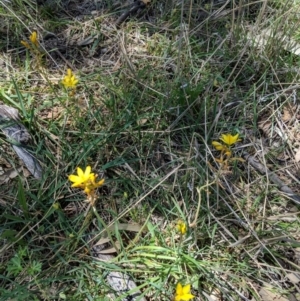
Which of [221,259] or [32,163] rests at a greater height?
[221,259]

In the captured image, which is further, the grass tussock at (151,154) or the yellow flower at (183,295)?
the grass tussock at (151,154)

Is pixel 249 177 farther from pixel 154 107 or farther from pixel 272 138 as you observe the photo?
pixel 154 107

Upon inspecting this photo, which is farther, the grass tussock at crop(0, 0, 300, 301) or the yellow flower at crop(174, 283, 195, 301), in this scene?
the grass tussock at crop(0, 0, 300, 301)

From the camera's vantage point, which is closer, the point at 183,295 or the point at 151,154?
the point at 183,295

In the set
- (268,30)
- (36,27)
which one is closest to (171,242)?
(268,30)

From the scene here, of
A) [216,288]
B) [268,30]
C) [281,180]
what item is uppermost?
[268,30]

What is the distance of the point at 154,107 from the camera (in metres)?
1.81

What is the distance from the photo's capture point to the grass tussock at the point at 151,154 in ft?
4.69

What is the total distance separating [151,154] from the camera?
5.64 feet

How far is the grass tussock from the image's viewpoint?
143 cm

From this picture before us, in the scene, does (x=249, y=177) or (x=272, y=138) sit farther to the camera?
(x=272, y=138)

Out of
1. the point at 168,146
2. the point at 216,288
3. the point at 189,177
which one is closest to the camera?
the point at 216,288

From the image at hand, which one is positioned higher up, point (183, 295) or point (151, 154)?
point (183, 295)

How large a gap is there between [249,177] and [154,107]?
0.47 m
